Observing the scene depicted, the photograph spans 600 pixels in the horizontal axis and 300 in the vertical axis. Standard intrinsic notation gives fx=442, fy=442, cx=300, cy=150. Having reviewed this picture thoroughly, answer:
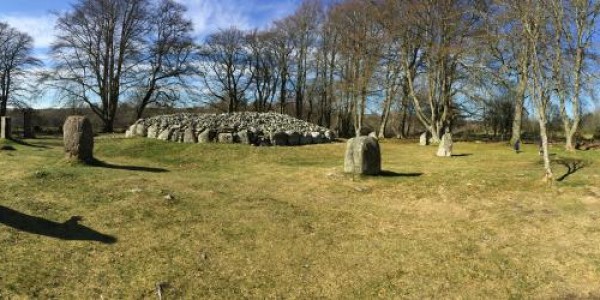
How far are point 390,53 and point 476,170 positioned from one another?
15747 millimetres

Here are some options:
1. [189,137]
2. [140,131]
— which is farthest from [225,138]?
[140,131]

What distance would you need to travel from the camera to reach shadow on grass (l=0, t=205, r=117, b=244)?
6973 mm

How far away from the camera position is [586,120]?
41.7m

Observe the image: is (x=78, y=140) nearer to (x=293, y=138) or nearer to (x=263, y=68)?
(x=293, y=138)

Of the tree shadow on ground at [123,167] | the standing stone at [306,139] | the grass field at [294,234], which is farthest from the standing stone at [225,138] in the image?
the grass field at [294,234]

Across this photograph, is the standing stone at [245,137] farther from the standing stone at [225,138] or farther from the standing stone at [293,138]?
the standing stone at [293,138]

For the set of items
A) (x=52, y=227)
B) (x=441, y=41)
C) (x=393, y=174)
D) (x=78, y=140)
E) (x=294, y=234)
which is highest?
(x=441, y=41)

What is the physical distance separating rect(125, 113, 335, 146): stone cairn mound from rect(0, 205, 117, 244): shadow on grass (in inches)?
446

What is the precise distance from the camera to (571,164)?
14023mm

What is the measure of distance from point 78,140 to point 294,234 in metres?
7.66

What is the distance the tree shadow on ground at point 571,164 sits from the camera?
40.6 ft

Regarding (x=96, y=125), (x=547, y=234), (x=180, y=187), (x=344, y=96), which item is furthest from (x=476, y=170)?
(x=96, y=125)

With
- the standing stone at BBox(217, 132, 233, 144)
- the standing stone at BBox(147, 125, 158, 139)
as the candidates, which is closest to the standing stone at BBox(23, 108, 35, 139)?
A: the standing stone at BBox(147, 125, 158, 139)

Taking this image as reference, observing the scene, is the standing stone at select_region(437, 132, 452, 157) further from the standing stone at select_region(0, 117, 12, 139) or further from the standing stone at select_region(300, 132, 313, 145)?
the standing stone at select_region(0, 117, 12, 139)
